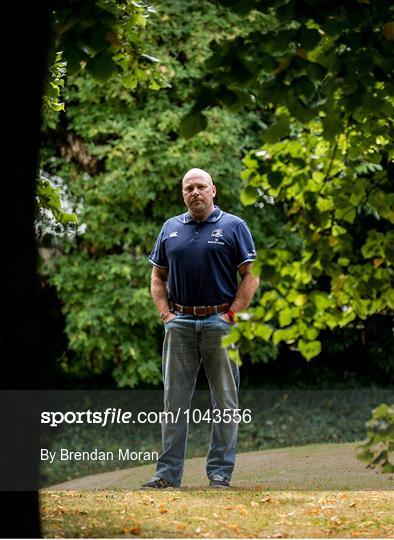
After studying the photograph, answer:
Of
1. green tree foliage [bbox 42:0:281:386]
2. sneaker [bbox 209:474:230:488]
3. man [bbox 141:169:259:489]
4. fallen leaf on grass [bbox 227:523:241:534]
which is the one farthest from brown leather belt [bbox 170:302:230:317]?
green tree foliage [bbox 42:0:281:386]

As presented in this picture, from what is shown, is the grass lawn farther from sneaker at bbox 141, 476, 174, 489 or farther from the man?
the man

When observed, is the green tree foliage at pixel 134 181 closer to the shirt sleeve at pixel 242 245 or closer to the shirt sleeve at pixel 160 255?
the shirt sleeve at pixel 160 255

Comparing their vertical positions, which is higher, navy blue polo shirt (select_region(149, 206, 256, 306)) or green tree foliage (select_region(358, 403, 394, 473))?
navy blue polo shirt (select_region(149, 206, 256, 306))

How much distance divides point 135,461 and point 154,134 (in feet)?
13.7

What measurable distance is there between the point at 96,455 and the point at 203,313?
6357 mm

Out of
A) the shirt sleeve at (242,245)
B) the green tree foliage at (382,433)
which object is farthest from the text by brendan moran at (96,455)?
the green tree foliage at (382,433)

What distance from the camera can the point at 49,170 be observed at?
1439cm

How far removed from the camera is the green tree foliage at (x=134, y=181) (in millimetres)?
13203

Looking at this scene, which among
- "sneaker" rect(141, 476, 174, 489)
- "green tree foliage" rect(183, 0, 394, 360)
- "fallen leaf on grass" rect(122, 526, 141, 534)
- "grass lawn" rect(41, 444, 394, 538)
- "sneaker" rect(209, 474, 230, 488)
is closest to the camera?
"green tree foliage" rect(183, 0, 394, 360)

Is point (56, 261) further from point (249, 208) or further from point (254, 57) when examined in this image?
point (254, 57)

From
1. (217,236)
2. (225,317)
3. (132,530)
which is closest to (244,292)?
(225,317)

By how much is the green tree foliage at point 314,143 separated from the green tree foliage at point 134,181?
837 cm

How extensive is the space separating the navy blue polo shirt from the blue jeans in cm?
16

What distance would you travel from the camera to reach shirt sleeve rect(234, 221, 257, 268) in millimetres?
7070
